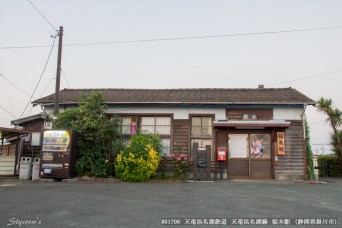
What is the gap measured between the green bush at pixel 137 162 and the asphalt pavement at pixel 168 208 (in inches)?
105

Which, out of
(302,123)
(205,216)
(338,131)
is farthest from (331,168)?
(205,216)

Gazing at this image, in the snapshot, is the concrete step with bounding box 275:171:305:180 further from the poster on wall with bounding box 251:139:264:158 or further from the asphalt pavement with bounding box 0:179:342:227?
the asphalt pavement with bounding box 0:179:342:227

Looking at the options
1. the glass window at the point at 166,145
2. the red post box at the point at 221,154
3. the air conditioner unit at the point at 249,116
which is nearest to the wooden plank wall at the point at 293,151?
the air conditioner unit at the point at 249,116

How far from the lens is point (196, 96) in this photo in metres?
16.3

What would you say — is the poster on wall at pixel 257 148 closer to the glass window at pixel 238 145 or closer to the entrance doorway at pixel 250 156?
the entrance doorway at pixel 250 156

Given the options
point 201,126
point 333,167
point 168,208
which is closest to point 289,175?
point 201,126

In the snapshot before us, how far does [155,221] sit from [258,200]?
144 inches

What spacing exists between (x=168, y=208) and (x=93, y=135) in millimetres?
7862

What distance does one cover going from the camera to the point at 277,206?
746 cm

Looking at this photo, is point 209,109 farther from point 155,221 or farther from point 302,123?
point 155,221

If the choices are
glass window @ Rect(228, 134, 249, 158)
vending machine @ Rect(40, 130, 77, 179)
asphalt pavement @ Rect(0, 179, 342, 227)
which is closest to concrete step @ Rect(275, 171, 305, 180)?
glass window @ Rect(228, 134, 249, 158)

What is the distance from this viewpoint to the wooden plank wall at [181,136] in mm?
14781

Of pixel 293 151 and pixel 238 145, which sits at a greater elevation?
pixel 238 145

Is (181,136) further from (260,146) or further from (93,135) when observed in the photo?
(93,135)
